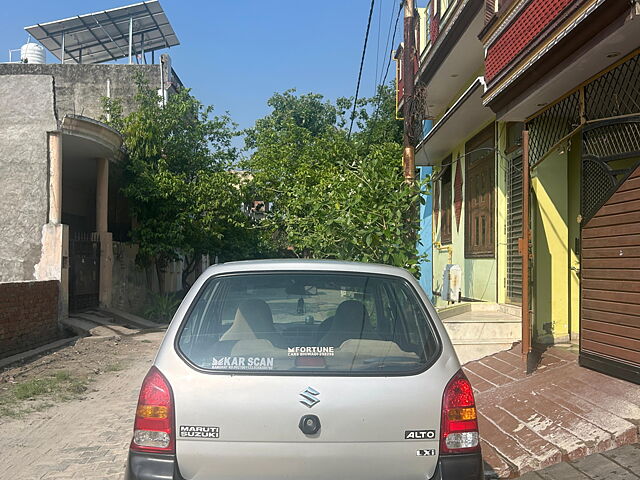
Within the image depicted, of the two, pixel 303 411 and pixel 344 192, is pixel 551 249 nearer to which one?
pixel 344 192

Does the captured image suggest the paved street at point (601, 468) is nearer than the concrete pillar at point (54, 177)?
Yes

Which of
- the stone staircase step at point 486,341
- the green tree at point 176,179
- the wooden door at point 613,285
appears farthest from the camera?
the green tree at point 176,179

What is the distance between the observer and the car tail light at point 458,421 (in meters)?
2.89

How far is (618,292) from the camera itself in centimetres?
613

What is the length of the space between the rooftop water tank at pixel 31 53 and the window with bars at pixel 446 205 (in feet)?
62.2

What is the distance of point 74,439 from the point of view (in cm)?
607

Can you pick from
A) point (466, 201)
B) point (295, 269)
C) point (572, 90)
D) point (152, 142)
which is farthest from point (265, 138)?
point (295, 269)

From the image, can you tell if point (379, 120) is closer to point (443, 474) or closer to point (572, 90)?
point (572, 90)

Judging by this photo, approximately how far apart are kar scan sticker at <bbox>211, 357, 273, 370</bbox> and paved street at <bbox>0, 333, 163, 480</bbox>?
98.6 inches

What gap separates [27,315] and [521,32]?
896 centimetres

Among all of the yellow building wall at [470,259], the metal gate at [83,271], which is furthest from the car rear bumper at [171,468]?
the metal gate at [83,271]

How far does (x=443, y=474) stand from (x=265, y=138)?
23.5 meters

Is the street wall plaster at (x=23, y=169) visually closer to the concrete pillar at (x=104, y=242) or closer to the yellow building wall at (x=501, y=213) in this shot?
the concrete pillar at (x=104, y=242)

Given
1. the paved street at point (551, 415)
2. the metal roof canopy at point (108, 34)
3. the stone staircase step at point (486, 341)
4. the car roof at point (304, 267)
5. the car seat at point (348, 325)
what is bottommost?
the paved street at point (551, 415)
